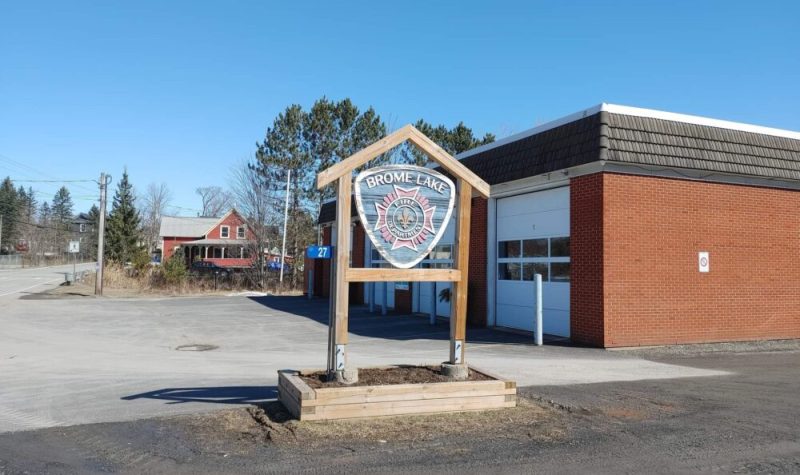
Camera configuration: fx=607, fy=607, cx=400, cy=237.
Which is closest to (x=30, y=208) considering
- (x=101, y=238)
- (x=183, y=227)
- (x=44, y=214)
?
(x=44, y=214)

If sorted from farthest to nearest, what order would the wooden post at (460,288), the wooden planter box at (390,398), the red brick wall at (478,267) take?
the red brick wall at (478,267) → the wooden post at (460,288) → the wooden planter box at (390,398)

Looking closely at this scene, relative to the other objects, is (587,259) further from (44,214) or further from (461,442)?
(44,214)

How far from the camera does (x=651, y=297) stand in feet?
43.0

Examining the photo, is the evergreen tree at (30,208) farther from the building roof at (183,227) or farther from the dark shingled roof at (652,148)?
the dark shingled roof at (652,148)

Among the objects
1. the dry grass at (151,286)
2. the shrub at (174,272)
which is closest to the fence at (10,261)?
the dry grass at (151,286)

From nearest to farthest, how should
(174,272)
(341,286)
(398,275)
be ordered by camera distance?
(341,286) < (398,275) < (174,272)

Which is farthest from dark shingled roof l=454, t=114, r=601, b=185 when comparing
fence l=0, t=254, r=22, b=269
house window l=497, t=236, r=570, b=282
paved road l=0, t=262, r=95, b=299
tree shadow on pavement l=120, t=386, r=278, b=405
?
fence l=0, t=254, r=22, b=269

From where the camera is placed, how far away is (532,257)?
1550 centimetres

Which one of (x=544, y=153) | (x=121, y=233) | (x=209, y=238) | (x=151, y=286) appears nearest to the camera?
(x=544, y=153)

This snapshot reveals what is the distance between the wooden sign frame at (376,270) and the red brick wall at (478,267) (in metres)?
9.58

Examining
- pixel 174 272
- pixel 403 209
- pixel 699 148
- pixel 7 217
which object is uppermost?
pixel 7 217

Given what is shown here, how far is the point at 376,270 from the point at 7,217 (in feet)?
418

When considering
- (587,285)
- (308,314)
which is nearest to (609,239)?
(587,285)

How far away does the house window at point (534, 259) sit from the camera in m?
14.4
